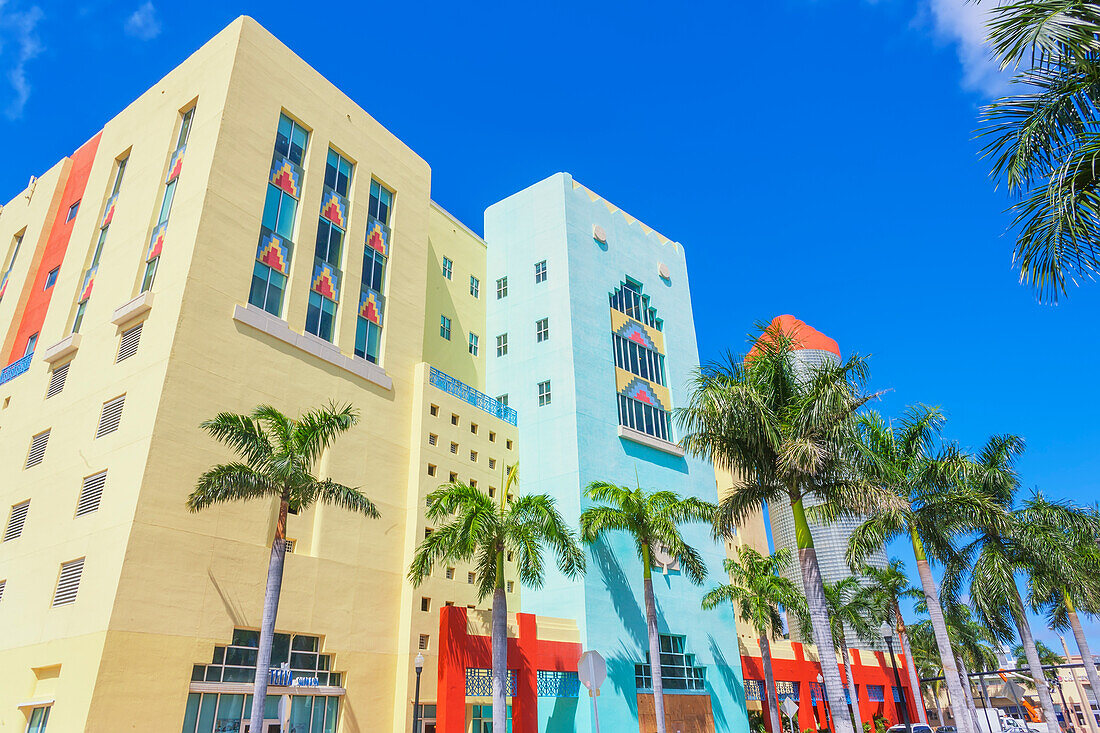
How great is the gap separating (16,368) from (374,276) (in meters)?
18.9

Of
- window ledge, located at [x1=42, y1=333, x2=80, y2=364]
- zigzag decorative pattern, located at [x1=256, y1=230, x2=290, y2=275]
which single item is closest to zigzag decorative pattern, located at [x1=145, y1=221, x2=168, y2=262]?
zigzag decorative pattern, located at [x1=256, y1=230, x2=290, y2=275]

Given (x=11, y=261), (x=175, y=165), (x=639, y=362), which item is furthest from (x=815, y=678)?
(x=11, y=261)

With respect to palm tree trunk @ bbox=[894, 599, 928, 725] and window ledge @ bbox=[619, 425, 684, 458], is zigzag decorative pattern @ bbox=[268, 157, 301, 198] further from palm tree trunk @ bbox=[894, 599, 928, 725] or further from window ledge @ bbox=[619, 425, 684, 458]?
palm tree trunk @ bbox=[894, 599, 928, 725]

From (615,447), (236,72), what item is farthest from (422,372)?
(236,72)

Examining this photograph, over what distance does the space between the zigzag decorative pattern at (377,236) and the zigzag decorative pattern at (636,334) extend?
18102 mm

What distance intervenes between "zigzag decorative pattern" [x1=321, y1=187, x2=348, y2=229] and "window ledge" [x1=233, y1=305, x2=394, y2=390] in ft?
24.2

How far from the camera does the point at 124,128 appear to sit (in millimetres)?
40156

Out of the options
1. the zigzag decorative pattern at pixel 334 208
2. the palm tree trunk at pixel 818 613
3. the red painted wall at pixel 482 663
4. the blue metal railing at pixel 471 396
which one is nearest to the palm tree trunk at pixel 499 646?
the red painted wall at pixel 482 663

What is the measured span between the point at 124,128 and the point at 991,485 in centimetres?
4812

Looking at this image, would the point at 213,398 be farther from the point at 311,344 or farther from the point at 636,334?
the point at 636,334

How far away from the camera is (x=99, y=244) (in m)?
37.1

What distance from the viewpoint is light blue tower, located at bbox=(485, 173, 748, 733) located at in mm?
40344

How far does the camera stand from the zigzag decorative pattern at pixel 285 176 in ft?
116

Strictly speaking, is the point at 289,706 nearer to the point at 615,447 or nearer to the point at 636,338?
the point at 615,447
